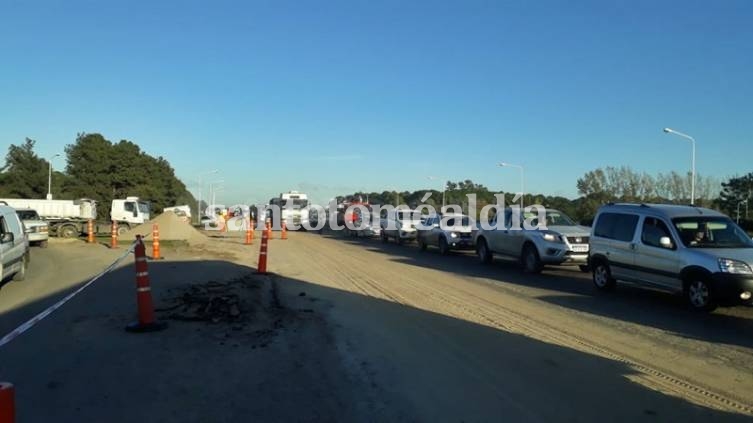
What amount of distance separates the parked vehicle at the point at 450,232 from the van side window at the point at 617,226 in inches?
393

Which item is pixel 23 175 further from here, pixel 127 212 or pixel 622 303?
pixel 622 303

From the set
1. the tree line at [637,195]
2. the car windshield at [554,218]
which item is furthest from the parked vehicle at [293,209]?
the car windshield at [554,218]

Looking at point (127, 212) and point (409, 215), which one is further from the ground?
point (127, 212)

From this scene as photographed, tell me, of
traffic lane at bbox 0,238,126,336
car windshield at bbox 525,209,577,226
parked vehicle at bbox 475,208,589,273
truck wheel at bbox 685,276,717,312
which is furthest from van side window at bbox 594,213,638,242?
traffic lane at bbox 0,238,126,336

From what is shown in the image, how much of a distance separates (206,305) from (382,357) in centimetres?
431

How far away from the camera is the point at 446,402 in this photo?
224 inches

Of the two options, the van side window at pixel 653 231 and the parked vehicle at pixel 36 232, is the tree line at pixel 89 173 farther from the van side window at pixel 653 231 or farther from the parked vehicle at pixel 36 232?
the van side window at pixel 653 231

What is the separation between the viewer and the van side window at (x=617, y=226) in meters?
12.6

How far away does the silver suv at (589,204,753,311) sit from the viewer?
32.9 ft

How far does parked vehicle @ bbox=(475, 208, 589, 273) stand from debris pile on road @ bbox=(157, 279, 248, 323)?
28.8ft

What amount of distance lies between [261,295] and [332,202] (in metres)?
44.1

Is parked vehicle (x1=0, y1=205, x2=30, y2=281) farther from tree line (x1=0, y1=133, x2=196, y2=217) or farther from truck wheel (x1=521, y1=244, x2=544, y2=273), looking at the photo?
tree line (x1=0, y1=133, x2=196, y2=217)

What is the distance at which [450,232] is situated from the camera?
24766 mm

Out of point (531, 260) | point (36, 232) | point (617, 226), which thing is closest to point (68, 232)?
point (36, 232)
